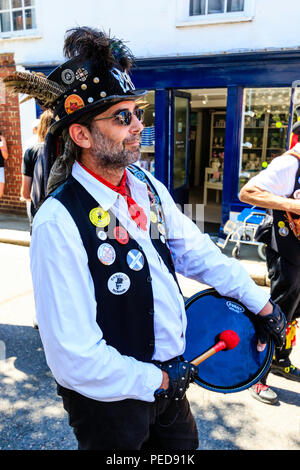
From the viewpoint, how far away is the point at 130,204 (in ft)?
5.86

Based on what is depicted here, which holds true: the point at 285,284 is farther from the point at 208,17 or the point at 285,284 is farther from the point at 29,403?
the point at 208,17

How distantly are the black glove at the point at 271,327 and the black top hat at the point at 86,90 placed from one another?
1.20 m

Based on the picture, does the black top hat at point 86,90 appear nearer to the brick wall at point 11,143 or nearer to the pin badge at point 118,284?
the pin badge at point 118,284

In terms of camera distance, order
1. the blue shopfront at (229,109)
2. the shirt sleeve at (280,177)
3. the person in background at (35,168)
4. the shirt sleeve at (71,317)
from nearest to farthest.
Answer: the shirt sleeve at (71,317) → the shirt sleeve at (280,177) → the person in background at (35,168) → the blue shopfront at (229,109)

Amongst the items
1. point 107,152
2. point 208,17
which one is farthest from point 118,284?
point 208,17

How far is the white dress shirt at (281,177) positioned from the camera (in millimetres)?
2955

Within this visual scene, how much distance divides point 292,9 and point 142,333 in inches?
250

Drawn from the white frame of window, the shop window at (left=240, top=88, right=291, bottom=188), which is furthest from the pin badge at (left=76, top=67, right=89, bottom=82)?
the shop window at (left=240, top=88, right=291, bottom=188)

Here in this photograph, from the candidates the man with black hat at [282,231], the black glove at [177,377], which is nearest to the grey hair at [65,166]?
the black glove at [177,377]

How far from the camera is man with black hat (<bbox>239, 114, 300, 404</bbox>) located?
297 centimetres

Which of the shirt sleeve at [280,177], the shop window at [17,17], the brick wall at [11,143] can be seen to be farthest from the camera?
the brick wall at [11,143]

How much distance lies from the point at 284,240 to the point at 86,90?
2.08m

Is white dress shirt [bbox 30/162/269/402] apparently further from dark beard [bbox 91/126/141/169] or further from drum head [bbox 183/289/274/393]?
drum head [bbox 183/289/274/393]

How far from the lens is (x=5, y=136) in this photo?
9.23m
